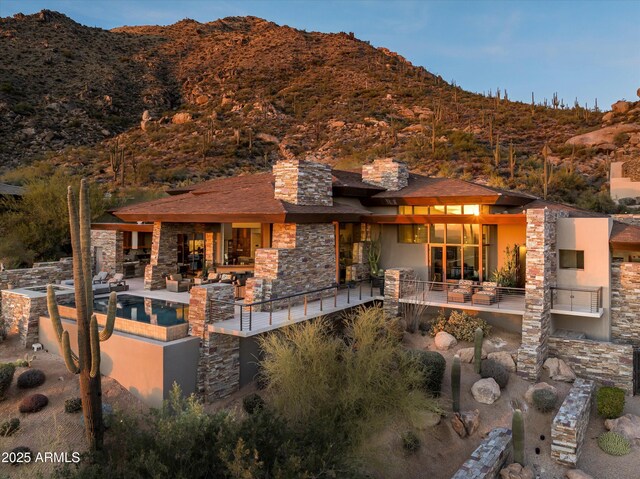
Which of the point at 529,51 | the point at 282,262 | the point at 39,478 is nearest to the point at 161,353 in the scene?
the point at 39,478

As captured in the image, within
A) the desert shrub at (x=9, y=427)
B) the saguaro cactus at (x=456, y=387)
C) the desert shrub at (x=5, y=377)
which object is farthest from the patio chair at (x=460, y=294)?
the desert shrub at (x=5, y=377)

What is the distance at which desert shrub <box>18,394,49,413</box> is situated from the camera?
11289 mm

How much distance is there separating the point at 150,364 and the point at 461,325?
33.5 ft

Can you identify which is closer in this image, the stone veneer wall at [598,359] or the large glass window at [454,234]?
the stone veneer wall at [598,359]

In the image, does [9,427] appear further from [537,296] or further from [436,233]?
[436,233]

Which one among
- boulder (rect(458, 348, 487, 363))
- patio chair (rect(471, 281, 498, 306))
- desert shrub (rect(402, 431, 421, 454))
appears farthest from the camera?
patio chair (rect(471, 281, 498, 306))

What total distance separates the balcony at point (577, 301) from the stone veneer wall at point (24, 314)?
17.0m

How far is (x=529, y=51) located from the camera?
141 feet

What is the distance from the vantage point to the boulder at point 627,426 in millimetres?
11508

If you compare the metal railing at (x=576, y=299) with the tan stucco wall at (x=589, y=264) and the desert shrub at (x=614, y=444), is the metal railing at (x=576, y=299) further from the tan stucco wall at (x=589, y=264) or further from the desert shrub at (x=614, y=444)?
the desert shrub at (x=614, y=444)

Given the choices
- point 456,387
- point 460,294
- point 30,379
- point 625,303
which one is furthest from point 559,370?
point 30,379

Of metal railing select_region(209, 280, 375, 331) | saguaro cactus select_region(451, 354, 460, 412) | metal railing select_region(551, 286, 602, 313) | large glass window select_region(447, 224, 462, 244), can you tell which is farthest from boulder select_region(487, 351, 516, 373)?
large glass window select_region(447, 224, 462, 244)

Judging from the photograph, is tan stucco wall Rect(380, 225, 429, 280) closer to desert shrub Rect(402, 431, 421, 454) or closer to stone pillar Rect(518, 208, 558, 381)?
stone pillar Rect(518, 208, 558, 381)

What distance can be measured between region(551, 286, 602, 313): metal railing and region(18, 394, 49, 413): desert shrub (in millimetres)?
15274
